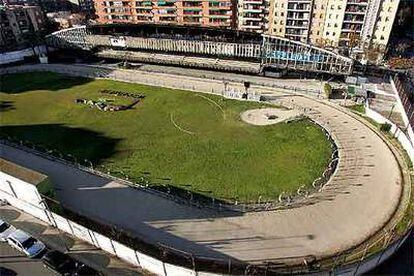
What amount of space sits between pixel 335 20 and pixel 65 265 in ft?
300

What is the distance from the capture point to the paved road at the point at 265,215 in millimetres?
39469

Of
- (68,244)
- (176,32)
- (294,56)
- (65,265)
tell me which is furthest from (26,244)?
(176,32)

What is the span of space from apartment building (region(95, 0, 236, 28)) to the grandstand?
15527 millimetres

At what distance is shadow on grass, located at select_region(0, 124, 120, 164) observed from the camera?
57688mm

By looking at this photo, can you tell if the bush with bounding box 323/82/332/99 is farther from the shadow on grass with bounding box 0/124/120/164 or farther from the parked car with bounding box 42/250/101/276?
the parked car with bounding box 42/250/101/276

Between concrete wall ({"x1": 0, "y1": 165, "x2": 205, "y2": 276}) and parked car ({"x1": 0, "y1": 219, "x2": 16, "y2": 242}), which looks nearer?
concrete wall ({"x1": 0, "y1": 165, "x2": 205, "y2": 276})

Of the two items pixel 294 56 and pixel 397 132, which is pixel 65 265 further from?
pixel 294 56

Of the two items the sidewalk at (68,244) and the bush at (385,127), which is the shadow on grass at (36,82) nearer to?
the sidewalk at (68,244)

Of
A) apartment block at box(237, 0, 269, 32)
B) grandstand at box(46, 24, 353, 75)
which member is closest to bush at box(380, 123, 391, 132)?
grandstand at box(46, 24, 353, 75)

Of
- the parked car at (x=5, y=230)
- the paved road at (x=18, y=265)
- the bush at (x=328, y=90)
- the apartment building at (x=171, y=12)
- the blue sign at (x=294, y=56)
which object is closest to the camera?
the paved road at (x=18, y=265)

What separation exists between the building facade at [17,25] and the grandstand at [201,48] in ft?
76.0

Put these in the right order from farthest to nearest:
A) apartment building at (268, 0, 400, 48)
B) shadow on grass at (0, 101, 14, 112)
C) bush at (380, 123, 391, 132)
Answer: apartment building at (268, 0, 400, 48) < shadow on grass at (0, 101, 14, 112) < bush at (380, 123, 391, 132)

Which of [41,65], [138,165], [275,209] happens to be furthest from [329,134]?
[41,65]

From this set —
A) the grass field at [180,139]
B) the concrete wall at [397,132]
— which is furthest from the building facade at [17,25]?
the concrete wall at [397,132]
